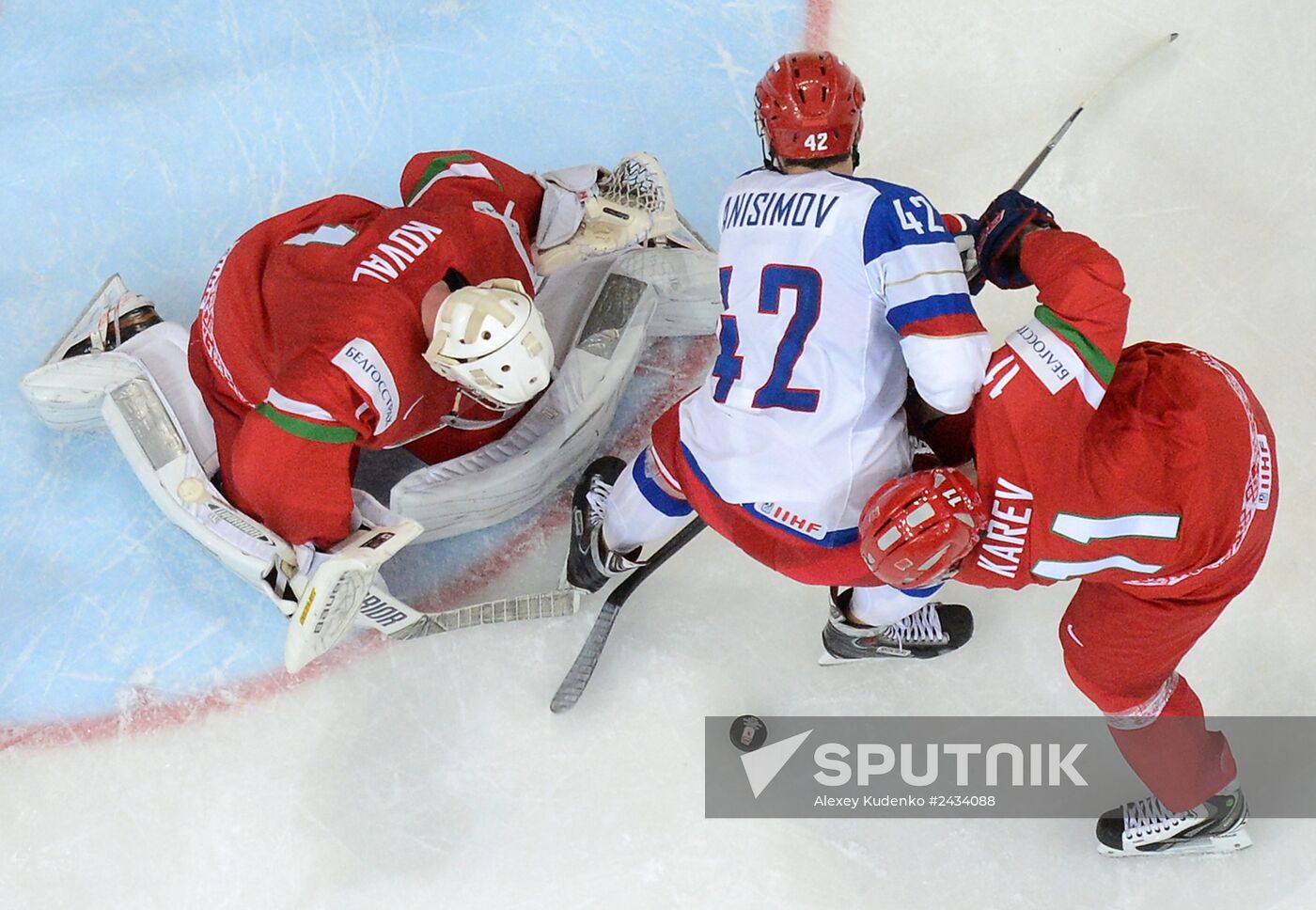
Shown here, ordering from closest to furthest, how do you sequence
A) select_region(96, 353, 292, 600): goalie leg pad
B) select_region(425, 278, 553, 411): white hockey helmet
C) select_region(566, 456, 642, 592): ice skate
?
select_region(425, 278, 553, 411): white hockey helmet < select_region(96, 353, 292, 600): goalie leg pad < select_region(566, 456, 642, 592): ice skate

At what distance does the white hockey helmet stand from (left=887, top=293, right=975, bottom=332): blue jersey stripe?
637 mm

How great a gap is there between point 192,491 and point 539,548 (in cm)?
84

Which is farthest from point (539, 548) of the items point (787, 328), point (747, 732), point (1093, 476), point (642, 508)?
point (1093, 476)

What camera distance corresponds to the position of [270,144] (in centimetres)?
304

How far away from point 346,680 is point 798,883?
46.0 inches

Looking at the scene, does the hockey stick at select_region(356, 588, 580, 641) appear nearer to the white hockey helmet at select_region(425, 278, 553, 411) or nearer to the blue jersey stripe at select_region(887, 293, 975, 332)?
the white hockey helmet at select_region(425, 278, 553, 411)

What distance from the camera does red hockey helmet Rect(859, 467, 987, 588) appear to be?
5.56 feet

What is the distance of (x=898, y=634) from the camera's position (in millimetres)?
2467

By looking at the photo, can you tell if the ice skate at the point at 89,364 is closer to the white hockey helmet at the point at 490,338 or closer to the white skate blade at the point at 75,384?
the white skate blade at the point at 75,384

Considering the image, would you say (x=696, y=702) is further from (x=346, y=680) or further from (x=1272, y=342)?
(x=1272, y=342)

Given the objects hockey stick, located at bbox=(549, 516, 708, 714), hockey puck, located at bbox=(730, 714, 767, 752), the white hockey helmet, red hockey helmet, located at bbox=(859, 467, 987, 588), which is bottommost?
hockey puck, located at bbox=(730, 714, 767, 752)

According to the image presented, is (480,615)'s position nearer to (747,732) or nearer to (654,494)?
(654,494)

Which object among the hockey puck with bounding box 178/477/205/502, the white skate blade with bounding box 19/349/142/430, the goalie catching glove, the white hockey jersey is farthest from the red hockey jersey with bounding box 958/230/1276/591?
the white skate blade with bounding box 19/349/142/430

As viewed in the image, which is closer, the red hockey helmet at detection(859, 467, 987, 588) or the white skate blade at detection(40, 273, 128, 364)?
the red hockey helmet at detection(859, 467, 987, 588)
